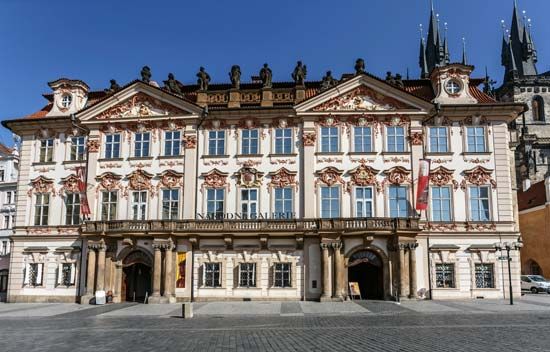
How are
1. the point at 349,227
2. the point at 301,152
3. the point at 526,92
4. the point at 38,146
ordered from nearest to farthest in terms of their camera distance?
the point at 349,227, the point at 301,152, the point at 38,146, the point at 526,92

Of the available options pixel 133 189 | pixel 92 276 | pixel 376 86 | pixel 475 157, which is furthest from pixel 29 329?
pixel 475 157

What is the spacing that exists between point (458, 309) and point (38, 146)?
32279mm

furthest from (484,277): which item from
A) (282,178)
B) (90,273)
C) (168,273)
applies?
(90,273)

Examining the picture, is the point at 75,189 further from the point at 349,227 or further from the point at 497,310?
the point at 497,310

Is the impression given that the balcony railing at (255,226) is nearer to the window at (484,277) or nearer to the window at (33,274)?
the window at (33,274)

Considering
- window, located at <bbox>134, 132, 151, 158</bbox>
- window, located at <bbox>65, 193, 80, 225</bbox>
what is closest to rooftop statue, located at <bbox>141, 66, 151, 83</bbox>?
window, located at <bbox>134, 132, 151, 158</bbox>

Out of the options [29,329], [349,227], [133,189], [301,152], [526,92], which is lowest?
[29,329]

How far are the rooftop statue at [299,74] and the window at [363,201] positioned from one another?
922 centimetres

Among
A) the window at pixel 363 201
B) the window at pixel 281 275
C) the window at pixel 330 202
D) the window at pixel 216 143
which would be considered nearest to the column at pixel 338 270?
the window at pixel 330 202

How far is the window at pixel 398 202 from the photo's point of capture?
36906 mm

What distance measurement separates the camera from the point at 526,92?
3649 inches

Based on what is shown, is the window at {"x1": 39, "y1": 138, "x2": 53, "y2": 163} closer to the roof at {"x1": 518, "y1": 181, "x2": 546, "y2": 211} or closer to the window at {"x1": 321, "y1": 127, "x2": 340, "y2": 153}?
the window at {"x1": 321, "y1": 127, "x2": 340, "y2": 153}

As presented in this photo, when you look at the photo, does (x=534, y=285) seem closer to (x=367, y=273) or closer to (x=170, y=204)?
(x=367, y=273)

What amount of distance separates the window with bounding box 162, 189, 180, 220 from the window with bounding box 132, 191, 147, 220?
1.48 m
